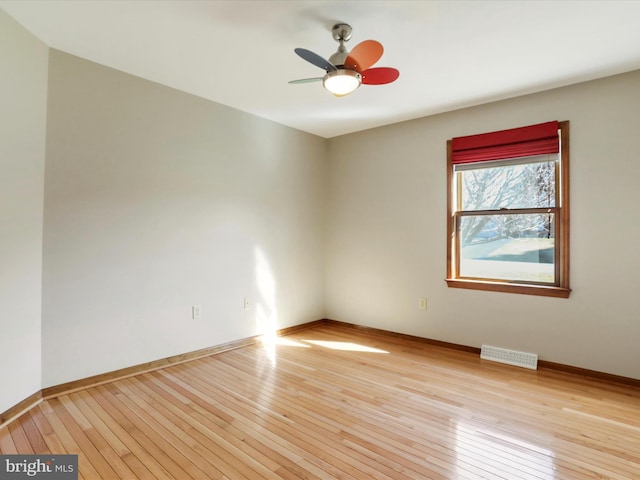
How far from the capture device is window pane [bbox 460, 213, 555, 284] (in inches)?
128

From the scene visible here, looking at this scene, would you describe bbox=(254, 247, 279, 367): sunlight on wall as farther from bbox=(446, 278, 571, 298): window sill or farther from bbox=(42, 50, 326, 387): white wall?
bbox=(446, 278, 571, 298): window sill

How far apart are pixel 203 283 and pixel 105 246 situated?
0.97 meters

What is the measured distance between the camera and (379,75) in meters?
2.27

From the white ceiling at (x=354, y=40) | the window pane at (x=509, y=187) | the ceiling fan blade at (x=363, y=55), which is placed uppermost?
the white ceiling at (x=354, y=40)

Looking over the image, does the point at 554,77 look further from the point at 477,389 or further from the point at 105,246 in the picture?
the point at 105,246

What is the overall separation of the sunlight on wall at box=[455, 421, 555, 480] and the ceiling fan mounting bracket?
106 inches

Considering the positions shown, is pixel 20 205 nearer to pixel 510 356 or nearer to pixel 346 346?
pixel 346 346

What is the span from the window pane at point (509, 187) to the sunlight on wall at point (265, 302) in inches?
94.1

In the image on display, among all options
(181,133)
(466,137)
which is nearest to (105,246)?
(181,133)

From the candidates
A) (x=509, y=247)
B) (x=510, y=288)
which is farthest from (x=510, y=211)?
(x=510, y=288)

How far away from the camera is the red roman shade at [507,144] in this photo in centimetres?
315

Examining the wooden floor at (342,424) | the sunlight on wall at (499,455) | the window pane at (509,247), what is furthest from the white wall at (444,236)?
the sunlight on wall at (499,455)

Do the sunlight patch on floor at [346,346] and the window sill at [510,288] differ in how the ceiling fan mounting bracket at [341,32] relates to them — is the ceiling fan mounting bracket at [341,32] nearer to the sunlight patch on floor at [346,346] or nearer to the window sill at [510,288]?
the window sill at [510,288]

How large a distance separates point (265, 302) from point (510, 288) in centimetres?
270
